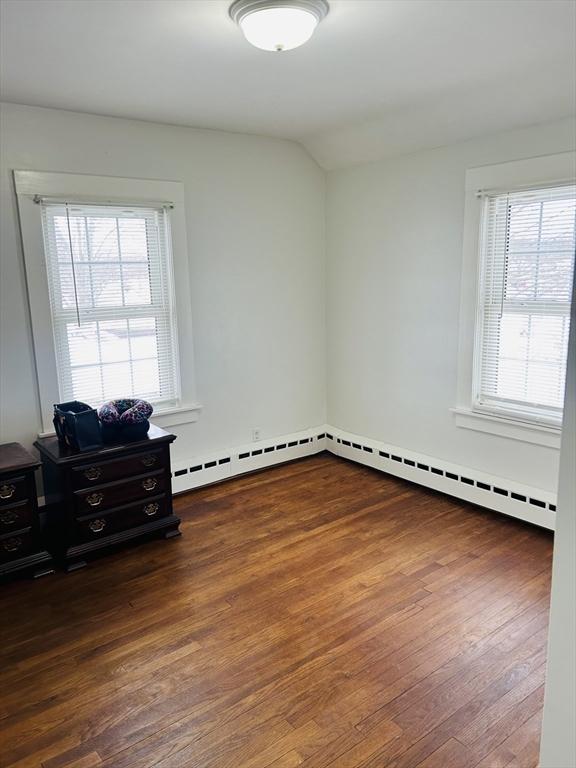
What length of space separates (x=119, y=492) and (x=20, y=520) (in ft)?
1.69

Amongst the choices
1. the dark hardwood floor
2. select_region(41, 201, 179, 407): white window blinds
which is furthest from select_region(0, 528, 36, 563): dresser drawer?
select_region(41, 201, 179, 407): white window blinds

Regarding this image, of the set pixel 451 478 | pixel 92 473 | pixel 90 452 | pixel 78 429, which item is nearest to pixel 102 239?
pixel 78 429

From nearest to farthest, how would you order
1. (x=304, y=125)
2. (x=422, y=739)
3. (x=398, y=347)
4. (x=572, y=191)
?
(x=422, y=739) → (x=572, y=191) → (x=304, y=125) → (x=398, y=347)

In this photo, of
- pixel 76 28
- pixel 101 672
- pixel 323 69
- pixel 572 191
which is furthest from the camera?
pixel 572 191

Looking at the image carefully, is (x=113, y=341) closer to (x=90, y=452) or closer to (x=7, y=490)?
(x=90, y=452)

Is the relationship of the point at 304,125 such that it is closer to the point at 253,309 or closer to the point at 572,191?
the point at 253,309

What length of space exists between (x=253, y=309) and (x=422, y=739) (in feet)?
9.74

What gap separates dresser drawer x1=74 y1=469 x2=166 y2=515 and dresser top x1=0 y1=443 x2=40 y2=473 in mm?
286

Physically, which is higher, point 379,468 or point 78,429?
point 78,429

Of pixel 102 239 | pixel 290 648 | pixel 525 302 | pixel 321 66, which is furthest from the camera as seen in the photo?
pixel 102 239

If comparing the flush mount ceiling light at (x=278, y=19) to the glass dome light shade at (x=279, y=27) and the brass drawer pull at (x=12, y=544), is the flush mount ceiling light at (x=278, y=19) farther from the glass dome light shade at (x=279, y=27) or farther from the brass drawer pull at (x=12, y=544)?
the brass drawer pull at (x=12, y=544)

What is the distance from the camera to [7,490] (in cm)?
281

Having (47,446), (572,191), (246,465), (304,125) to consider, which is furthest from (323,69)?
(246,465)

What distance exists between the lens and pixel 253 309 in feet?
13.7
